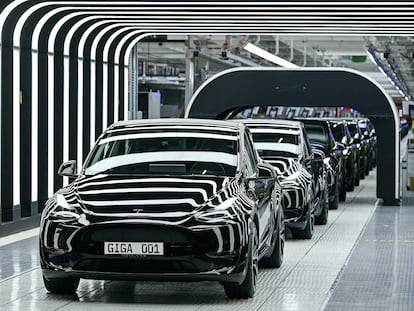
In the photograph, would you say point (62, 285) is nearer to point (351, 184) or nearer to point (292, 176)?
point (292, 176)

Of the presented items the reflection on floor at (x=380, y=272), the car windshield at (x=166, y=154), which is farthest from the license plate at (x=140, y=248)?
the reflection on floor at (x=380, y=272)

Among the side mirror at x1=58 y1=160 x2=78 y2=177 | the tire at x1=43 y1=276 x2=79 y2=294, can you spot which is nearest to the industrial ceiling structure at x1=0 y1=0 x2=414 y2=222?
the side mirror at x1=58 y1=160 x2=78 y2=177

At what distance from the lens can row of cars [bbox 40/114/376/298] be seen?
30.2 ft

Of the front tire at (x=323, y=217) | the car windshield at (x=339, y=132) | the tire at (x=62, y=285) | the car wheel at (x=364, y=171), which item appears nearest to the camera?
the tire at (x=62, y=285)

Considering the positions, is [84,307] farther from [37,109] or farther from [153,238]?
[37,109]

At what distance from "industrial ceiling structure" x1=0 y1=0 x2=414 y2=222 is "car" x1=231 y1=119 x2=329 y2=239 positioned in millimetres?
1587

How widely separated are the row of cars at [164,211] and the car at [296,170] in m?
3.79

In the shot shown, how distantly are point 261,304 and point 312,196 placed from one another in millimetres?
6809

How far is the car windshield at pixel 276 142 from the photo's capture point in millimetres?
16812

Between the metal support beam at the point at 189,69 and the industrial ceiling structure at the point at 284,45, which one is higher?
the industrial ceiling structure at the point at 284,45

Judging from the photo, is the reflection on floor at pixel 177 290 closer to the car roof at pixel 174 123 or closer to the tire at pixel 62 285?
the tire at pixel 62 285

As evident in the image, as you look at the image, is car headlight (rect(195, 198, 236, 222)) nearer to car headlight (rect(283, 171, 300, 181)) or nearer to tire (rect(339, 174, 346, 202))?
car headlight (rect(283, 171, 300, 181))

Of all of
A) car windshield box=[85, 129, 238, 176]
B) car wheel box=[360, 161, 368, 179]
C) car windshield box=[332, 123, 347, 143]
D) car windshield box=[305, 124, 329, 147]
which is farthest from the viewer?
car wheel box=[360, 161, 368, 179]

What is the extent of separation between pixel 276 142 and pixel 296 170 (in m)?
1.34
